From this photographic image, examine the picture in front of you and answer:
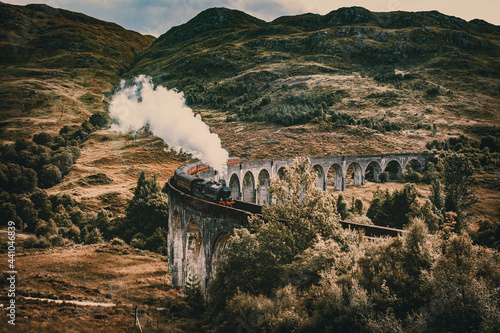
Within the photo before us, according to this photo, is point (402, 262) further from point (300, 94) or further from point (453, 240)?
point (300, 94)

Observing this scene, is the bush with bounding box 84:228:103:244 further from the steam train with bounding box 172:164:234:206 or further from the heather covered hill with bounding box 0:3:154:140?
the heather covered hill with bounding box 0:3:154:140

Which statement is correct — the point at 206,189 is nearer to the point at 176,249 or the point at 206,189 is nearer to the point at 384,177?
the point at 176,249

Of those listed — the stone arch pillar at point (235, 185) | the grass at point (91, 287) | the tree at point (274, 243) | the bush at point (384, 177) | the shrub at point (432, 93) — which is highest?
the shrub at point (432, 93)

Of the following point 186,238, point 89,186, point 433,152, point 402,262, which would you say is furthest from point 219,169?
point 433,152

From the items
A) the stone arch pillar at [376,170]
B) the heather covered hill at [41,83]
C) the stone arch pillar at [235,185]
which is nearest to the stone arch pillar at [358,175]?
the stone arch pillar at [376,170]

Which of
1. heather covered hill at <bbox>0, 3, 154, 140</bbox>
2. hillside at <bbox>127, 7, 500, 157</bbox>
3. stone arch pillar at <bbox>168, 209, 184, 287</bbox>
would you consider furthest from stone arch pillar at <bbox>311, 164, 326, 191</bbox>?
heather covered hill at <bbox>0, 3, 154, 140</bbox>

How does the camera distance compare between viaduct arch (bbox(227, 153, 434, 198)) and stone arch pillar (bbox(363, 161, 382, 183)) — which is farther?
stone arch pillar (bbox(363, 161, 382, 183))

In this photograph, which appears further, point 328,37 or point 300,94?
point 328,37

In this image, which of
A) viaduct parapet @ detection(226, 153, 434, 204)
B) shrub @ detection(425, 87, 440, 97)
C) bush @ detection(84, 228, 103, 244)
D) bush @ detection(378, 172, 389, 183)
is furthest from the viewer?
shrub @ detection(425, 87, 440, 97)

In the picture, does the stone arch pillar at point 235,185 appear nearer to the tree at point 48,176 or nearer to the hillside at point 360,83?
the hillside at point 360,83

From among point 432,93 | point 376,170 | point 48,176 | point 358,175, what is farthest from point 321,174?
point 432,93

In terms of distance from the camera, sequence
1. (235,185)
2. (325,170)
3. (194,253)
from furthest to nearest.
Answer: (325,170), (235,185), (194,253)

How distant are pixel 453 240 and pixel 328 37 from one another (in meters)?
208

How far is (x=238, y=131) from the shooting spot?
10425 cm
